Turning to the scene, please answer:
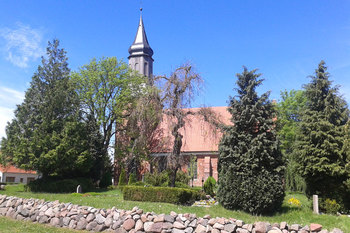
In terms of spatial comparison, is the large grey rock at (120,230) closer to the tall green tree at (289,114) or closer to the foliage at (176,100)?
the foliage at (176,100)

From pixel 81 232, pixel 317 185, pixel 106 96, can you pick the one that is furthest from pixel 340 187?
pixel 106 96

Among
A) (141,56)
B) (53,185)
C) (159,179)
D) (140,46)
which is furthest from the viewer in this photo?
(140,46)

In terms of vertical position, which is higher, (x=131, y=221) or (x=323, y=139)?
(x=323, y=139)

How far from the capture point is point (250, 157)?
454 inches

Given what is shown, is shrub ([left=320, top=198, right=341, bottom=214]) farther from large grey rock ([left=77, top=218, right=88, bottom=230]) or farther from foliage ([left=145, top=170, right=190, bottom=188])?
foliage ([left=145, top=170, right=190, bottom=188])

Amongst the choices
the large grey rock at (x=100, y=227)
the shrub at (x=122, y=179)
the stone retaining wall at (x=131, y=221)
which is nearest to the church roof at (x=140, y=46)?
the shrub at (x=122, y=179)

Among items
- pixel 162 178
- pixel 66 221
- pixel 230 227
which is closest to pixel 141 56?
pixel 162 178

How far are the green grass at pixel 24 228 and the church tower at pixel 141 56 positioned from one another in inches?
1147

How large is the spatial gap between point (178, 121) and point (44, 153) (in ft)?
36.0

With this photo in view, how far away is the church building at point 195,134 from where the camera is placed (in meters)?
15.2

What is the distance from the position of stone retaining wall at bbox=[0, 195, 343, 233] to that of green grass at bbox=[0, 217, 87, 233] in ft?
1.20

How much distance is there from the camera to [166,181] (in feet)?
71.1

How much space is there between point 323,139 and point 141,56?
30422mm

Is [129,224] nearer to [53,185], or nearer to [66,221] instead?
[66,221]
